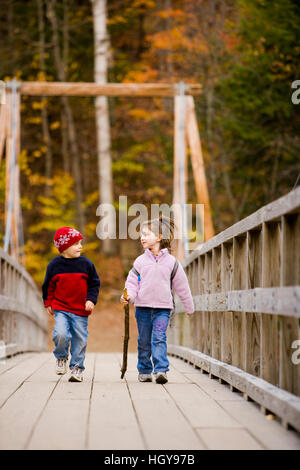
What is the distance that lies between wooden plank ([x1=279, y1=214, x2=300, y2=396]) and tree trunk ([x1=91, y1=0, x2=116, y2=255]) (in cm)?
1510

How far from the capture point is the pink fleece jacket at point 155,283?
512 cm

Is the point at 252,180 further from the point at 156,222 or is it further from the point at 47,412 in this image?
the point at 47,412

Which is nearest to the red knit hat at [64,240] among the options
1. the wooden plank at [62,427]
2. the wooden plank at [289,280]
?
the wooden plank at [62,427]

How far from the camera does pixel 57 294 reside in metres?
5.24

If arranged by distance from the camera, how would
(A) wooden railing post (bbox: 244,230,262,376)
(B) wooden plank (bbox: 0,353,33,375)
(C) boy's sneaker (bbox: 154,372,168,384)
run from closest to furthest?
(A) wooden railing post (bbox: 244,230,262,376), (C) boy's sneaker (bbox: 154,372,168,384), (B) wooden plank (bbox: 0,353,33,375)

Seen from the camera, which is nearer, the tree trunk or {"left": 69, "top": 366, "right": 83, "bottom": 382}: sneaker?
{"left": 69, "top": 366, "right": 83, "bottom": 382}: sneaker

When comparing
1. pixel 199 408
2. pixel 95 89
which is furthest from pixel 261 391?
pixel 95 89

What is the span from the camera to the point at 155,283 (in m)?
5.12

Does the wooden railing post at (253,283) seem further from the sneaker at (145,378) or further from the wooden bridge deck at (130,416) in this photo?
the sneaker at (145,378)

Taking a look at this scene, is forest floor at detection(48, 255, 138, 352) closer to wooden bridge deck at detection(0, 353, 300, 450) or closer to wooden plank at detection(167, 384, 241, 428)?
wooden bridge deck at detection(0, 353, 300, 450)

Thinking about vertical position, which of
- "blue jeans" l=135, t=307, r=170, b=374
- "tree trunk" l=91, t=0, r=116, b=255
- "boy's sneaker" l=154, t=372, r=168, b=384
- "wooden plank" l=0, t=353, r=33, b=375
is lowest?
"wooden plank" l=0, t=353, r=33, b=375

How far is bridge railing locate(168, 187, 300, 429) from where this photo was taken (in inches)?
129

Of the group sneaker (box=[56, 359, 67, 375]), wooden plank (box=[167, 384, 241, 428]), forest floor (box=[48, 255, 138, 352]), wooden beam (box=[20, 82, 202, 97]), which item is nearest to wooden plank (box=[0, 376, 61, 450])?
sneaker (box=[56, 359, 67, 375])

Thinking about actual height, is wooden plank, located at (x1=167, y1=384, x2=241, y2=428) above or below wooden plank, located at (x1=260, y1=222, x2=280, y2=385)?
below
